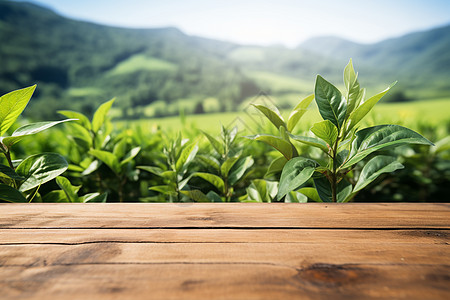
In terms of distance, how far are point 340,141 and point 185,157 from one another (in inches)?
16.9

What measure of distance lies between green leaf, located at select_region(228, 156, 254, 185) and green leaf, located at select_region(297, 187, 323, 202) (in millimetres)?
174

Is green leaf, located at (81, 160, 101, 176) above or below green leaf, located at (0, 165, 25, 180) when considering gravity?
below

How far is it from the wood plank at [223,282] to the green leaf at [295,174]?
0.24m

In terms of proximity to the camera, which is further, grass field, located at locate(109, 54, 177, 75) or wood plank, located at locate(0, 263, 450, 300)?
grass field, located at locate(109, 54, 177, 75)

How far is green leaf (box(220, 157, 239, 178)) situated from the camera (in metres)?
0.84

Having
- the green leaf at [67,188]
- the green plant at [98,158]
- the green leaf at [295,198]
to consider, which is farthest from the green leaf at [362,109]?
the green leaf at [67,188]

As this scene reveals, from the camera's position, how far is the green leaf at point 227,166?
2.77 feet

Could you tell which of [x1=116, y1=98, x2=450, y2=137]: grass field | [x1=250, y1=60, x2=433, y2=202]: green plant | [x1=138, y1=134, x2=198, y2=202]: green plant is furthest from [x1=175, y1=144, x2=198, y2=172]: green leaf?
[x1=250, y1=60, x2=433, y2=202]: green plant

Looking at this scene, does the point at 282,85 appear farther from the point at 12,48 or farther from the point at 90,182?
the point at 12,48

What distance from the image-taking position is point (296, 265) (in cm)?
41

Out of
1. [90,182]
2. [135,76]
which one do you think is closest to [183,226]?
[90,182]

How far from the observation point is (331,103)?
0.69 meters

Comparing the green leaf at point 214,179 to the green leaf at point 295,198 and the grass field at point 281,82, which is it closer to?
the green leaf at point 295,198

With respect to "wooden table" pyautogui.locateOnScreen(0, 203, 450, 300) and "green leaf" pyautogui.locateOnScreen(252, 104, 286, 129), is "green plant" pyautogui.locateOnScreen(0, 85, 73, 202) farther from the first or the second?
"green leaf" pyautogui.locateOnScreen(252, 104, 286, 129)
